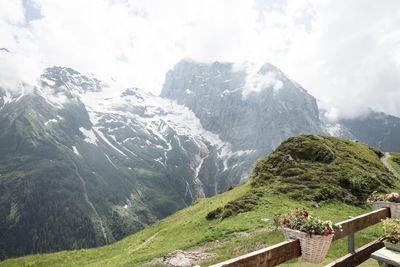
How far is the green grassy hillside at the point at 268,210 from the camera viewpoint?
65.5 ft

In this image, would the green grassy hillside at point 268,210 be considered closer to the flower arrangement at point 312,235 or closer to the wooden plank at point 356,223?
the wooden plank at point 356,223

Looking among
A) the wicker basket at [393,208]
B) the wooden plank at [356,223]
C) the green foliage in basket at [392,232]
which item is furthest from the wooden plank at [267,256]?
the wicker basket at [393,208]

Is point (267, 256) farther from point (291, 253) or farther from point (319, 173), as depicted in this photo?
point (319, 173)

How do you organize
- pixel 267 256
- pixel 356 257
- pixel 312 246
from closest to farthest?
pixel 267 256, pixel 312 246, pixel 356 257

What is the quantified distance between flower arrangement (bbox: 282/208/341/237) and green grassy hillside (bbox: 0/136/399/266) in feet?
28.0

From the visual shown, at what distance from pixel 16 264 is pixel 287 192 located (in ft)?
115

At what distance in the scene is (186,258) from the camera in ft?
56.1

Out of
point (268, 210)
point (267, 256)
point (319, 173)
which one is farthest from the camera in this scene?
point (319, 173)

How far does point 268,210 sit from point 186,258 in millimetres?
14783

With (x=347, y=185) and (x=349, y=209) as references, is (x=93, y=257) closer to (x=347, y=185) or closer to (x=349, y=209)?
(x=349, y=209)

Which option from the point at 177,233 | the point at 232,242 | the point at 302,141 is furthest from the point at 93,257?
the point at 302,141

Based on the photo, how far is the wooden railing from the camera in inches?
169

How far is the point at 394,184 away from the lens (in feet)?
130

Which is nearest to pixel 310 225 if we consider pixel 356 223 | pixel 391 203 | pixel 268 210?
pixel 356 223
